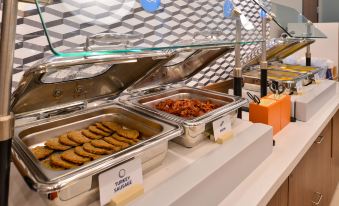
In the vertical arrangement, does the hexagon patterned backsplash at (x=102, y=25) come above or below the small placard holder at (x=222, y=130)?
above

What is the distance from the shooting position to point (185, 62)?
61.4 inches

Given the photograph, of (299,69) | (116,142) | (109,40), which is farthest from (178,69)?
(299,69)

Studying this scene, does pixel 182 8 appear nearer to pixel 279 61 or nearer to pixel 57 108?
pixel 57 108

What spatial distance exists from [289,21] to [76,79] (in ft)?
5.01

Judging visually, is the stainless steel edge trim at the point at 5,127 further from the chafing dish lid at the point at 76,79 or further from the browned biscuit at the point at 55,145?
the browned biscuit at the point at 55,145

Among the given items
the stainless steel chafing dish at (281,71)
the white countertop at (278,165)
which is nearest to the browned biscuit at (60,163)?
the white countertop at (278,165)

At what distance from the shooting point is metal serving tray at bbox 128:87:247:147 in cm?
106

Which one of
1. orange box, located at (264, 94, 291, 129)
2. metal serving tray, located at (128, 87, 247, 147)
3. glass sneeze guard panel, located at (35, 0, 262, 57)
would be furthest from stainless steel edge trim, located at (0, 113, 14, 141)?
orange box, located at (264, 94, 291, 129)

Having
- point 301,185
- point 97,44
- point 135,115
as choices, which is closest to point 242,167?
point 135,115

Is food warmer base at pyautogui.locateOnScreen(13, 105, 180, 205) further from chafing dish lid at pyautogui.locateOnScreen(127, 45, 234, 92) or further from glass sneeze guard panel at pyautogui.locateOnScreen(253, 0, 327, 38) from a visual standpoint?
glass sneeze guard panel at pyautogui.locateOnScreen(253, 0, 327, 38)

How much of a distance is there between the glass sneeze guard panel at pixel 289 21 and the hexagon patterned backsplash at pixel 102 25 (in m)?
0.28

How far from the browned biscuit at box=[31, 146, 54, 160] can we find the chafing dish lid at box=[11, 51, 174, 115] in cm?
18

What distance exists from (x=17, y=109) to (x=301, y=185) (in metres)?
1.49

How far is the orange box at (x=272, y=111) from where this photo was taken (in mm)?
1454
